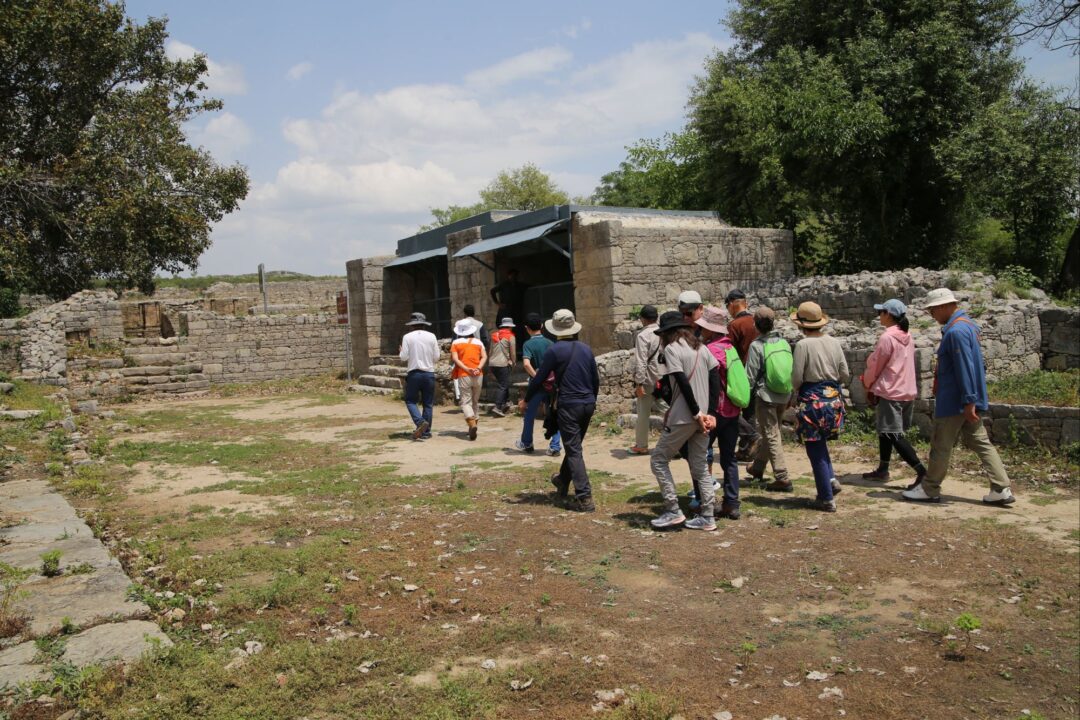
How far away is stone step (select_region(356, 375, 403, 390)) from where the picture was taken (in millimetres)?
17906

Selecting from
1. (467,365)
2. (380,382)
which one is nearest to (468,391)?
(467,365)

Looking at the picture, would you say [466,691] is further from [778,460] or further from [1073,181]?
[1073,181]

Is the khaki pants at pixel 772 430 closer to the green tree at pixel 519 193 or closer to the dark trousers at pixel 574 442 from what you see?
the dark trousers at pixel 574 442

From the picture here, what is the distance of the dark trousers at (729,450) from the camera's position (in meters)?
6.22

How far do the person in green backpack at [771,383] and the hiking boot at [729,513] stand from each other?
101cm

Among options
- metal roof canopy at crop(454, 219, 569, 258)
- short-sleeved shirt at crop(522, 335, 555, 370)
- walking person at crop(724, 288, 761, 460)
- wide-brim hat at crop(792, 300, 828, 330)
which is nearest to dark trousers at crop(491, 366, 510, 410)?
short-sleeved shirt at crop(522, 335, 555, 370)

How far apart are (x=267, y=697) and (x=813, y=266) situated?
52.8 feet

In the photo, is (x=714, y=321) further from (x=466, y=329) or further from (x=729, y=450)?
(x=466, y=329)

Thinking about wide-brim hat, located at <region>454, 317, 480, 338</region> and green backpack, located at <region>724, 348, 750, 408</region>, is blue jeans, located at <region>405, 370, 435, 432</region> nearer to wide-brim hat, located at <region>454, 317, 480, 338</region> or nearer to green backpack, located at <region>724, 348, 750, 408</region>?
wide-brim hat, located at <region>454, 317, 480, 338</region>

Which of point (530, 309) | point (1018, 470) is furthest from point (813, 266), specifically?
point (1018, 470)

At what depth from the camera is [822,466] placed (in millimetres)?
6492

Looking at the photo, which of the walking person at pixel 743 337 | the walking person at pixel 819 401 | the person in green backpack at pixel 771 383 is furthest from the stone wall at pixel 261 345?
the walking person at pixel 819 401

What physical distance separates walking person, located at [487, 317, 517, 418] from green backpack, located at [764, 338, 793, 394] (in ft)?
18.2

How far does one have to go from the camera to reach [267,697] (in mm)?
3473
